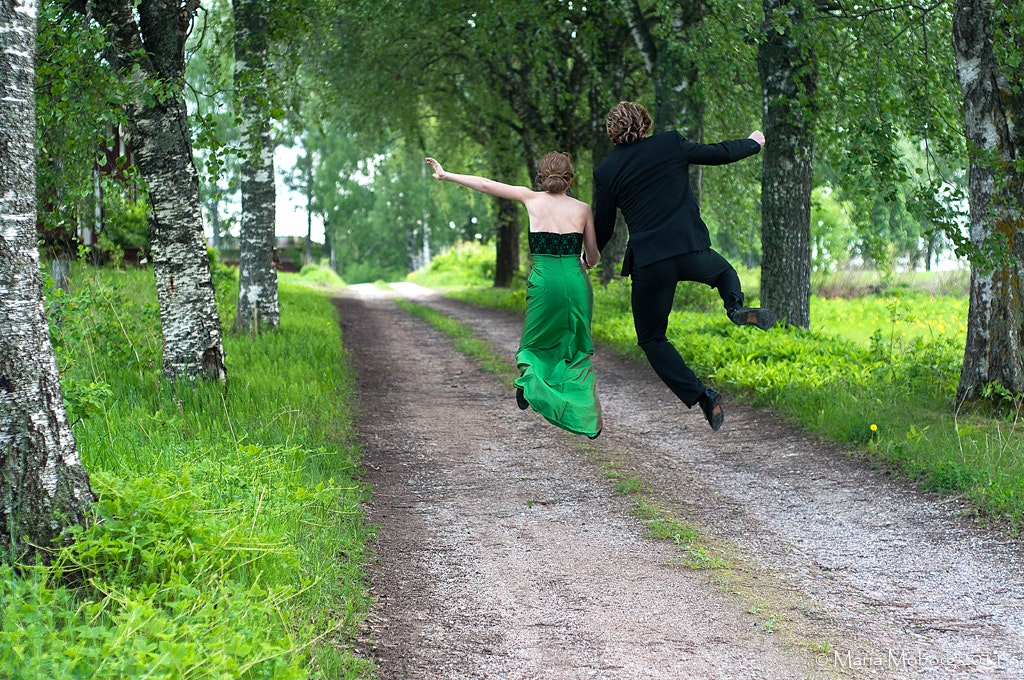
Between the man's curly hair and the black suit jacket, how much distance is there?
0.06 metres

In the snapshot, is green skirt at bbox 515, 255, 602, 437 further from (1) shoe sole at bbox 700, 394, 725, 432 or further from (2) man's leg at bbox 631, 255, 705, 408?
(1) shoe sole at bbox 700, 394, 725, 432

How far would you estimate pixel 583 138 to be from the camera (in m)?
23.4

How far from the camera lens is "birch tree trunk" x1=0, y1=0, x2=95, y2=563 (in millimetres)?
4098

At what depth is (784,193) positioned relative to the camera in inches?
490

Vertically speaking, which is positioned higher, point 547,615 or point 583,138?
point 583,138

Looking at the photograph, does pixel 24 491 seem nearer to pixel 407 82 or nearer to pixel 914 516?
A: pixel 914 516

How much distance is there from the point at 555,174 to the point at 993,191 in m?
4.31

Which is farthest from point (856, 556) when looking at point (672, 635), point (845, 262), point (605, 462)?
point (845, 262)

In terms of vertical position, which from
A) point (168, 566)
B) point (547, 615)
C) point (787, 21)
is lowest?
point (547, 615)

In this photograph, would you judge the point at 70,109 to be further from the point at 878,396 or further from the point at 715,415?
the point at 878,396

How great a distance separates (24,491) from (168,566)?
703 millimetres

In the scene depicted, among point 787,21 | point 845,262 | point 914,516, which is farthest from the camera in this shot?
point 845,262

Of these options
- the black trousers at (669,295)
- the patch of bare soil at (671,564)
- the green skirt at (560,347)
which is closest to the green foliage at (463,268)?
the patch of bare soil at (671,564)

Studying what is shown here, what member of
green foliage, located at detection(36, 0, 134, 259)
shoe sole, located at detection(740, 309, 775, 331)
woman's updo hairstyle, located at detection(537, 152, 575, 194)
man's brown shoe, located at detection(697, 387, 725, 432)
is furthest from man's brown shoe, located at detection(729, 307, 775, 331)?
green foliage, located at detection(36, 0, 134, 259)
